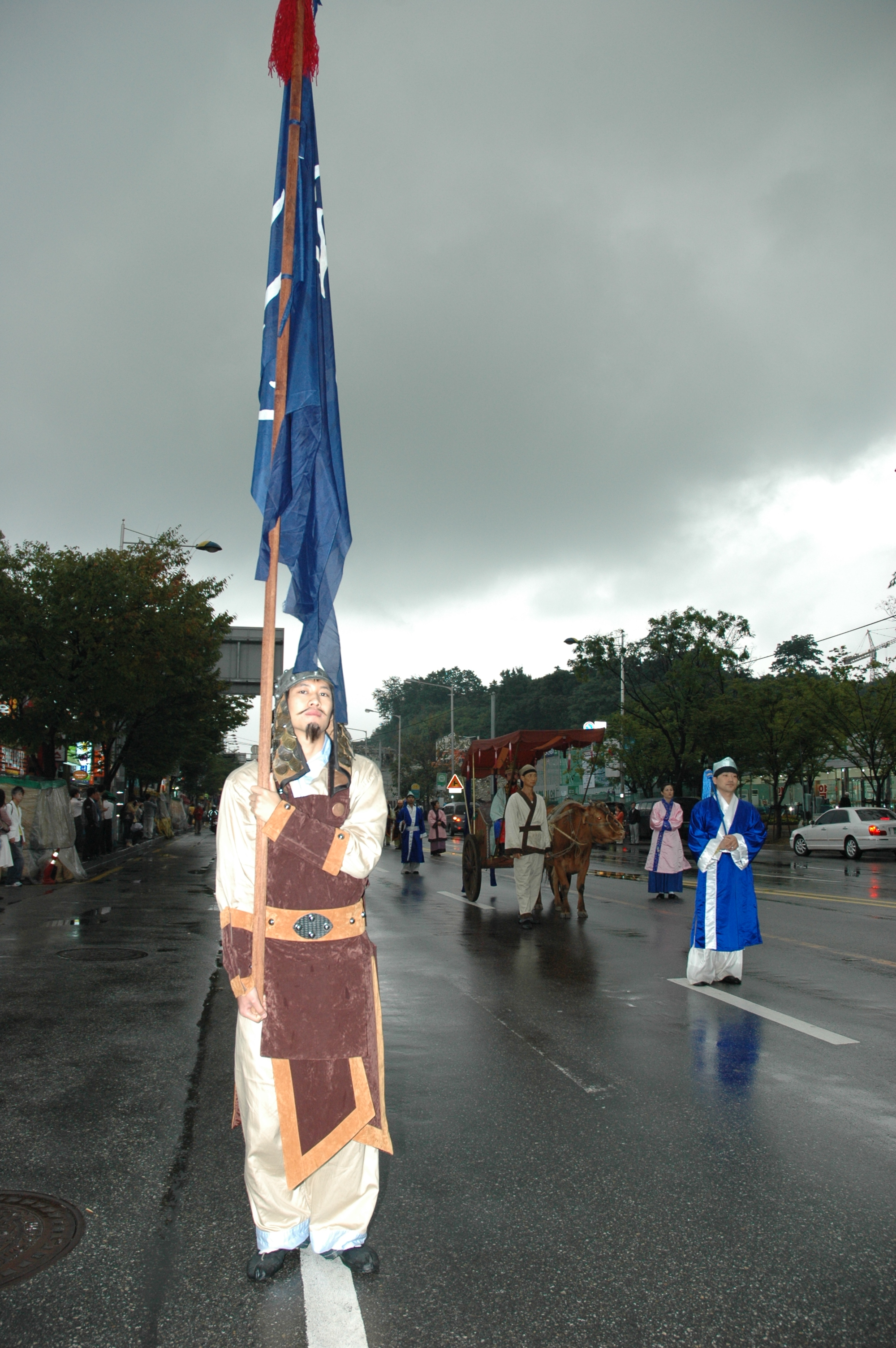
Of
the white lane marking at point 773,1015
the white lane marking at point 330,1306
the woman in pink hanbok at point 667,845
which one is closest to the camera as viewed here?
the white lane marking at point 330,1306

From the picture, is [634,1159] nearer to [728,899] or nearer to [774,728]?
[728,899]

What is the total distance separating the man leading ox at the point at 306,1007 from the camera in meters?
3.28

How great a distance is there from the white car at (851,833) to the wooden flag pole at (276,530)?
85.3 feet

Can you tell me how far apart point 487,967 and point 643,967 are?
144 centimetres

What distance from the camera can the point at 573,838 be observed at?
13797mm

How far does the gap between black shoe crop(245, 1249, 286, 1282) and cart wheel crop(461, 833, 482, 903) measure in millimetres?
12638

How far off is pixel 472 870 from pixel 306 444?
41.8 ft

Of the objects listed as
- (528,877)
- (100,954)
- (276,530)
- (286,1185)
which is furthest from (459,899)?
(286,1185)

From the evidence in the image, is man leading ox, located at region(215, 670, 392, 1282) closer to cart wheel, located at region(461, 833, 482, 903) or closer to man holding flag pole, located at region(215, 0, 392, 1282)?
man holding flag pole, located at region(215, 0, 392, 1282)

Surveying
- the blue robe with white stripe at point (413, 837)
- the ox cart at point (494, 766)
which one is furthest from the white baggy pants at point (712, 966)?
the blue robe with white stripe at point (413, 837)

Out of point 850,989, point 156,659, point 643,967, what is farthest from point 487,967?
point 156,659

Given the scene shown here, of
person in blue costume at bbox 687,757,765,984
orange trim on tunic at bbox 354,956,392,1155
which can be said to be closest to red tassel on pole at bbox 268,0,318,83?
orange trim on tunic at bbox 354,956,392,1155

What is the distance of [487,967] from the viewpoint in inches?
364

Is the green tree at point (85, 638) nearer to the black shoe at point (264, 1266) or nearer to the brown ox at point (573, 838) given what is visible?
the brown ox at point (573, 838)
